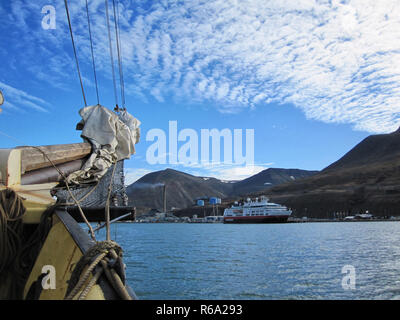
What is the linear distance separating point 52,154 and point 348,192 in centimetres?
12504

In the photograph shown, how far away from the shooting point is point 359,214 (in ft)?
351

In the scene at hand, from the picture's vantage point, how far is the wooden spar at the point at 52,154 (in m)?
4.41

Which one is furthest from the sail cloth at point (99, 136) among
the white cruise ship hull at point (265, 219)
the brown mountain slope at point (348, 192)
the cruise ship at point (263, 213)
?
the brown mountain slope at point (348, 192)

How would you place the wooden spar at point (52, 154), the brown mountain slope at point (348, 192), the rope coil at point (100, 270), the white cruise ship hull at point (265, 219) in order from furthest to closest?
the brown mountain slope at point (348, 192), the white cruise ship hull at point (265, 219), the wooden spar at point (52, 154), the rope coil at point (100, 270)

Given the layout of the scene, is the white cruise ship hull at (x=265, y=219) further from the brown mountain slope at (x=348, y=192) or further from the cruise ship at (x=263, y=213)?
the brown mountain slope at (x=348, y=192)

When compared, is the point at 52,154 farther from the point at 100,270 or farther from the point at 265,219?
the point at 265,219

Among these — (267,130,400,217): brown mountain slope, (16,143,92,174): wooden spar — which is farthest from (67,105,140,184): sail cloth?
(267,130,400,217): brown mountain slope

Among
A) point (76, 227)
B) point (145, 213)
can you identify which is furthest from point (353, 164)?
point (76, 227)

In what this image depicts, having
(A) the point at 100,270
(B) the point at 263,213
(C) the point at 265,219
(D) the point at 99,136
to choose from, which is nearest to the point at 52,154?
(D) the point at 99,136

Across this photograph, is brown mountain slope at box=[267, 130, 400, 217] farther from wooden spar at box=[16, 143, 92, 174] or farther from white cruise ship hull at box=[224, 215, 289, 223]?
wooden spar at box=[16, 143, 92, 174]

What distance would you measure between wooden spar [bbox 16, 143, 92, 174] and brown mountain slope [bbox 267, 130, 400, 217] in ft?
378

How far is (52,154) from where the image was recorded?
5059 mm

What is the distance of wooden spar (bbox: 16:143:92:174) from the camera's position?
441 cm

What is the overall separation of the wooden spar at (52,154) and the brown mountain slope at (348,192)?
378 ft
